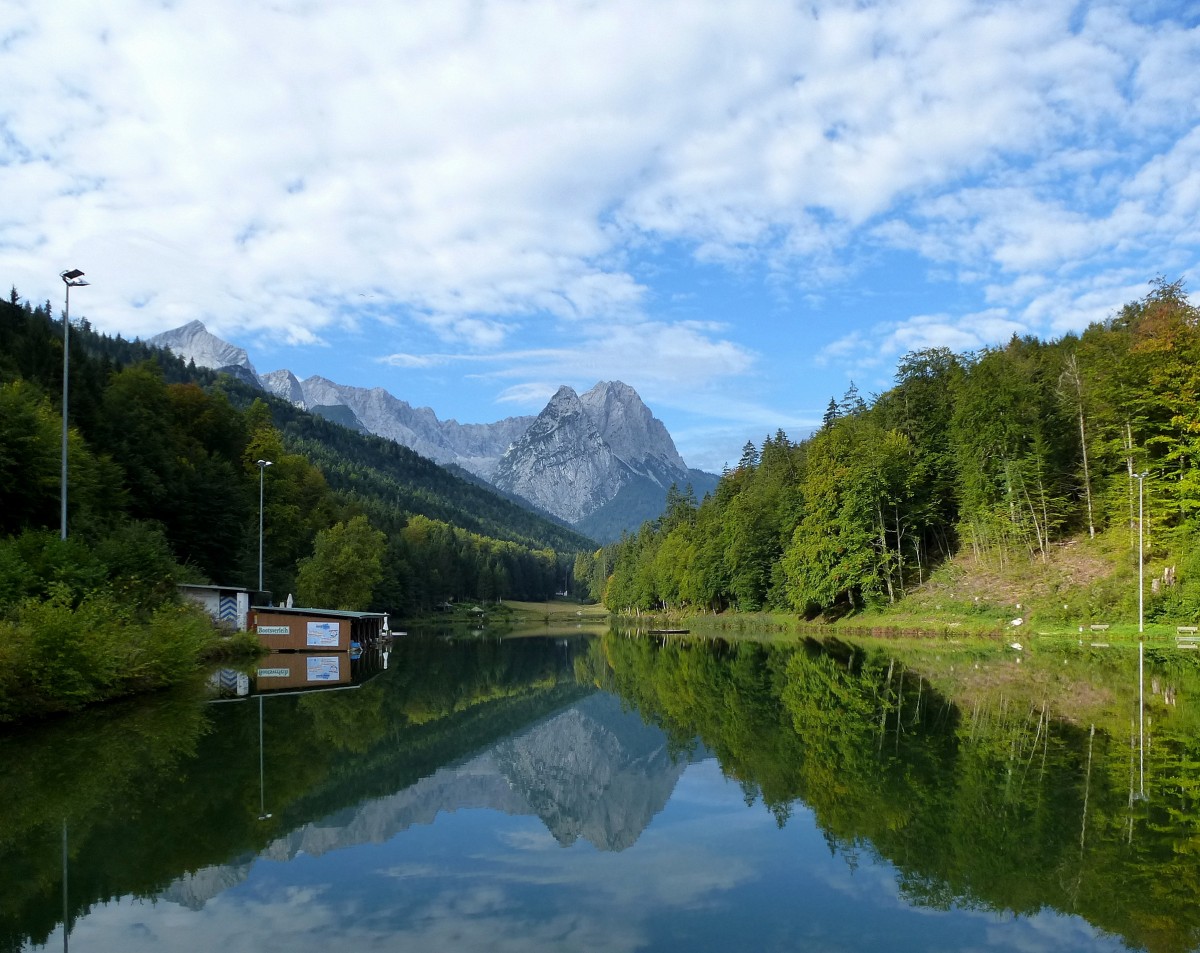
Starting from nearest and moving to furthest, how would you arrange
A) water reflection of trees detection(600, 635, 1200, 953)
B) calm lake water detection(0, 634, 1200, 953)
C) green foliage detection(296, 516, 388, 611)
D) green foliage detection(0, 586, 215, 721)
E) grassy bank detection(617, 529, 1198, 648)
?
calm lake water detection(0, 634, 1200, 953) < water reflection of trees detection(600, 635, 1200, 953) < green foliage detection(0, 586, 215, 721) < grassy bank detection(617, 529, 1198, 648) < green foliage detection(296, 516, 388, 611)

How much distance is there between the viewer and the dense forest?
132 feet

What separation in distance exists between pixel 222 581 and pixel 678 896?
53788 mm

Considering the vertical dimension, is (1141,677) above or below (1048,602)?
below

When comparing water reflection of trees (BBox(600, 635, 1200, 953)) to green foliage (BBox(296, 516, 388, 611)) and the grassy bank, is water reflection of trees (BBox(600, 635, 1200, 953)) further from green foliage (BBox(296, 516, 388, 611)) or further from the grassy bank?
green foliage (BBox(296, 516, 388, 611))

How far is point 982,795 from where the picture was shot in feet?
35.1

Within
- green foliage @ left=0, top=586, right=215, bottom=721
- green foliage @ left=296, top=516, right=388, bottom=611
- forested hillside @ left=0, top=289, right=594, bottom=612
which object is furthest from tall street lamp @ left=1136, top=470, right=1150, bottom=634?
green foliage @ left=296, top=516, right=388, bottom=611

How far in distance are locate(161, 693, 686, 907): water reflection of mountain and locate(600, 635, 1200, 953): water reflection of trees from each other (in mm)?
1405

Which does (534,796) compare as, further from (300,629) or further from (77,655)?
(300,629)

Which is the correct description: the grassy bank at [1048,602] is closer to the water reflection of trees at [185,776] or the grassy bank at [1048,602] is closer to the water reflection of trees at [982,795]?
the water reflection of trees at [982,795]

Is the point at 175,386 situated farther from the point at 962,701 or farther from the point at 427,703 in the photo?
the point at 962,701

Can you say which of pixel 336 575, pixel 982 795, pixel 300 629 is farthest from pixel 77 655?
pixel 336 575

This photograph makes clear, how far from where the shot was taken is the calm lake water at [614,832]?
22.9 feet

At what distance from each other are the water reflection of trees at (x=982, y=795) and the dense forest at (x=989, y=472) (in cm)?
2321

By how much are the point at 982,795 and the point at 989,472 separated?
149 feet
